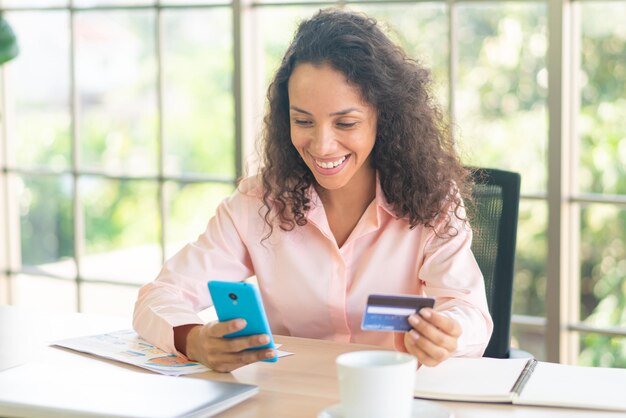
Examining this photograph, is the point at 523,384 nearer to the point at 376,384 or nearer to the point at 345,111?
the point at 376,384

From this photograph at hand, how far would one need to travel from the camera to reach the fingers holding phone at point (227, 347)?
1590 mm

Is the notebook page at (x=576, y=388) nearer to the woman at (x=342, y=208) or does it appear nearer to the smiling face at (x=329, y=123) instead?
the woman at (x=342, y=208)

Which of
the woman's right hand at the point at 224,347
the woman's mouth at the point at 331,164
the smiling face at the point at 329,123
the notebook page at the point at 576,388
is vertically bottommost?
the notebook page at the point at 576,388

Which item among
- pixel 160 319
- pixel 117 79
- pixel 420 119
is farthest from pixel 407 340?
pixel 117 79

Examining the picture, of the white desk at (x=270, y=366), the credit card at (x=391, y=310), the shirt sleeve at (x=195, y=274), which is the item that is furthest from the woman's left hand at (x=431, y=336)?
the shirt sleeve at (x=195, y=274)

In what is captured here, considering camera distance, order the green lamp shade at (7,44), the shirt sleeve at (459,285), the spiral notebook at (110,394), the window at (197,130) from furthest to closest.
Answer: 1. the green lamp shade at (7,44)
2. the window at (197,130)
3. the shirt sleeve at (459,285)
4. the spiral notebook at (110,394)

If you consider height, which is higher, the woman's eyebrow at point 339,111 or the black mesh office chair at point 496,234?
the woman's eyebrow at point 339,111

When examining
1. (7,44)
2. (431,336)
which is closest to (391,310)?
(431,336)

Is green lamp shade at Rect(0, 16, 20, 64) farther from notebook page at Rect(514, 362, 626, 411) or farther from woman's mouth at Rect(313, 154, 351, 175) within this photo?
notebook page at Rect(514, 362, 626, 411)

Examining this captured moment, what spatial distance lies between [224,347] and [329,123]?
53cm

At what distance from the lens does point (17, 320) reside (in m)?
2.00

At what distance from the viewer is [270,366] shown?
1665 mm

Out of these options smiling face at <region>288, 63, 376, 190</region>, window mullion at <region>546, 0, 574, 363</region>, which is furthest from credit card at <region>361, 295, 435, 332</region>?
window mullion at <region>546, 0, 574, 363</region>

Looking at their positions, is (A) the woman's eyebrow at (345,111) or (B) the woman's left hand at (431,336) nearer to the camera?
(B) the woman's left hand at (431,336)
